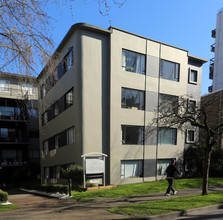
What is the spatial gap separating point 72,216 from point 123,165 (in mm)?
8915

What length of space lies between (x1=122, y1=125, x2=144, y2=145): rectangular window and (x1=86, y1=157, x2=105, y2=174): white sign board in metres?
3.04

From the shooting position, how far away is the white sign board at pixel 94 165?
12540 mm

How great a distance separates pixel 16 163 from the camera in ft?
85.6

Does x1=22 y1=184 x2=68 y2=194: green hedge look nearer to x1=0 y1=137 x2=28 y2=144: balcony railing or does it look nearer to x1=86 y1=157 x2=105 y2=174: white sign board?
x1=86 y1=157 x2=105 y2=174: white sign board

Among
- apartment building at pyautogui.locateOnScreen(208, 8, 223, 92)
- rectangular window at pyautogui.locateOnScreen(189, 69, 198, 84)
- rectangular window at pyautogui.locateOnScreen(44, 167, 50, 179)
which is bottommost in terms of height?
rectangular window at pyautogui.locateOnScreen(44, 167, 50, 179)

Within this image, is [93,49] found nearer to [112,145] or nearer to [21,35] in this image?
[112,145]

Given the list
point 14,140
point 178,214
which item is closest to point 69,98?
point 178,214

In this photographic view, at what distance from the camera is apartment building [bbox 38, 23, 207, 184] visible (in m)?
14.4

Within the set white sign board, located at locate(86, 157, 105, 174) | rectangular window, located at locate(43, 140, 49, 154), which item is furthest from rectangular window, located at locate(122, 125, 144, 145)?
rectangular window, located at locate(43, 140, 49, 154)

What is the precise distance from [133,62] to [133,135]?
6.15 metres

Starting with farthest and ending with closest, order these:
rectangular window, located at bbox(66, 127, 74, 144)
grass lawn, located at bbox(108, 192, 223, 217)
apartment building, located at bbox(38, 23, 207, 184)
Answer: rectangular window, located at bbox(66, 127, 74, 144)
apartment building, located at bbox(38, 23, 207, 184)
grass lawn, located at bbox(108, 192, 223, 217)

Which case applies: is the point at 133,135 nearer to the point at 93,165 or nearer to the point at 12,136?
Answer: the point at 93,165

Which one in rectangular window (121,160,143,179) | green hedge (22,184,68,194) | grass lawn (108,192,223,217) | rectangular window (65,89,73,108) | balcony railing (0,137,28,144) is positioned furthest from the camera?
balcony railing (0,137,28,144)

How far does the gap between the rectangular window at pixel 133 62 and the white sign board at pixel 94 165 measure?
765 centimetres
